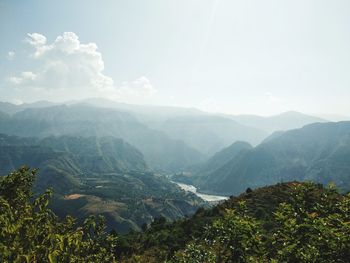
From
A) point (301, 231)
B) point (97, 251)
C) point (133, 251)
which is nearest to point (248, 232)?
point (301, 231)

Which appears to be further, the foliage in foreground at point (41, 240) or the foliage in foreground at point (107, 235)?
the foliage in foreground at point (107, 235)

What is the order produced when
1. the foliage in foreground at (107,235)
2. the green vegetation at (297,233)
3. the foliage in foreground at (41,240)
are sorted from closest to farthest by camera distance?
the foliage in foreground at (41,240)
the foliage in foreground at (107,235)
the green vegetation at (297,233)

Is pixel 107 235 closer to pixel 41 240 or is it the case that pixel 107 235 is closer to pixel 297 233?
pixel 41 240

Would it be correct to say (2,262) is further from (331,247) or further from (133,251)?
(133,251)

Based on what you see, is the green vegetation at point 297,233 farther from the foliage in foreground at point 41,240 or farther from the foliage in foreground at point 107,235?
the foliage in foreground at point 41,240

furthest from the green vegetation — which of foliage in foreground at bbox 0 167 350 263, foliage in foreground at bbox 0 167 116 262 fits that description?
foliage in foreground at bbox 0 167 116 262

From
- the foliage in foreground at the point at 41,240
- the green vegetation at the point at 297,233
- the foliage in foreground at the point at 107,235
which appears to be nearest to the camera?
the foliage in foreground at the point at 41,240

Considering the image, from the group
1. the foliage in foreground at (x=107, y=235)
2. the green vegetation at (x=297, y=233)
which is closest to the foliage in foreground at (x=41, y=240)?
the foliage in foreground at (x=107, y=235)

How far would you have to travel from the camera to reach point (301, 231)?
2206 centimetres

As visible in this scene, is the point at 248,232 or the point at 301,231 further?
the point at 248,232

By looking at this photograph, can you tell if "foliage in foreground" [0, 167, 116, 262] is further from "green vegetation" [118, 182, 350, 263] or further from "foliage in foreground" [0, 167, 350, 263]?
"green vegetation" [118, 182, 350, 263]

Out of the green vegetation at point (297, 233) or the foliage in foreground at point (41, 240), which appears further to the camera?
the green vegetation at point (297, 233)

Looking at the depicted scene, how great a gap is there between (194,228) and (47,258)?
8136 centimetres

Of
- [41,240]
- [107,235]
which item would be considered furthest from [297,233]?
[41,240]
